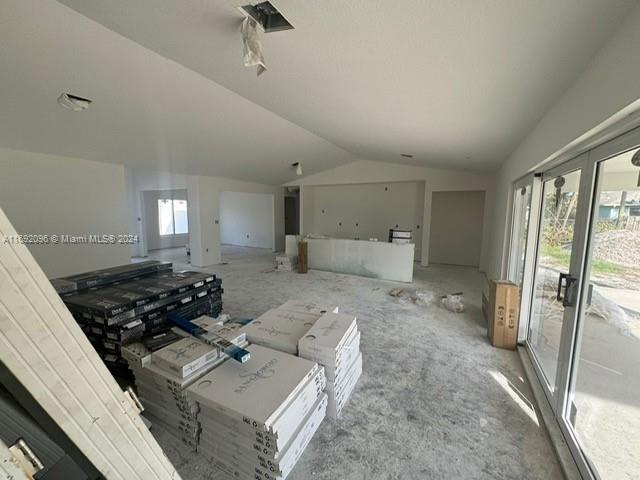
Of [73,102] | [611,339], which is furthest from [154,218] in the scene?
[611,339]

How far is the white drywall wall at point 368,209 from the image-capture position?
292 inches

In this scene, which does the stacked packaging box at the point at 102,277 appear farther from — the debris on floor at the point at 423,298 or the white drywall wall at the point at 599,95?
the white drywall wall at the point at 599,95

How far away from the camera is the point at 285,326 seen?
7.51 ft

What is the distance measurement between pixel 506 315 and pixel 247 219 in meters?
8.56

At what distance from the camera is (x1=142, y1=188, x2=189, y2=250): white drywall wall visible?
8258 mm

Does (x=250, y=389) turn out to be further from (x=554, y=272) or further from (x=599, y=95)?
(x=554, y=272)

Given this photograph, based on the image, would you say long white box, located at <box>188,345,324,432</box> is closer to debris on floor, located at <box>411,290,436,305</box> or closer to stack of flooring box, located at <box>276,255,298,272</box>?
debris on floor, located at <box>411,290,436,305</box>

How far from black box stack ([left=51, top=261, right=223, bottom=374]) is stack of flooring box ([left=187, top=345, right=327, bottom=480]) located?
3.55 ft

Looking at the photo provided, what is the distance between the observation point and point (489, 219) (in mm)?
6109

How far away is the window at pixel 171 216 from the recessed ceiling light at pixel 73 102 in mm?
6294

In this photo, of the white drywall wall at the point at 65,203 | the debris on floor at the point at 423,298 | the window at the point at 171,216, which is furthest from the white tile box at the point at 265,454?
the window at the point at 171,216

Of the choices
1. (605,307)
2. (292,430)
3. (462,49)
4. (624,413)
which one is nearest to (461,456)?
(624,413)

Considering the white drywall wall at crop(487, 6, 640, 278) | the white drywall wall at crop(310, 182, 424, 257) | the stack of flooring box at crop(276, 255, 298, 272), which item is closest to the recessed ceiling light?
the white drywall wall at crop(487, 6, 640, 278)

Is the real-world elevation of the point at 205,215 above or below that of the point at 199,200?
below
